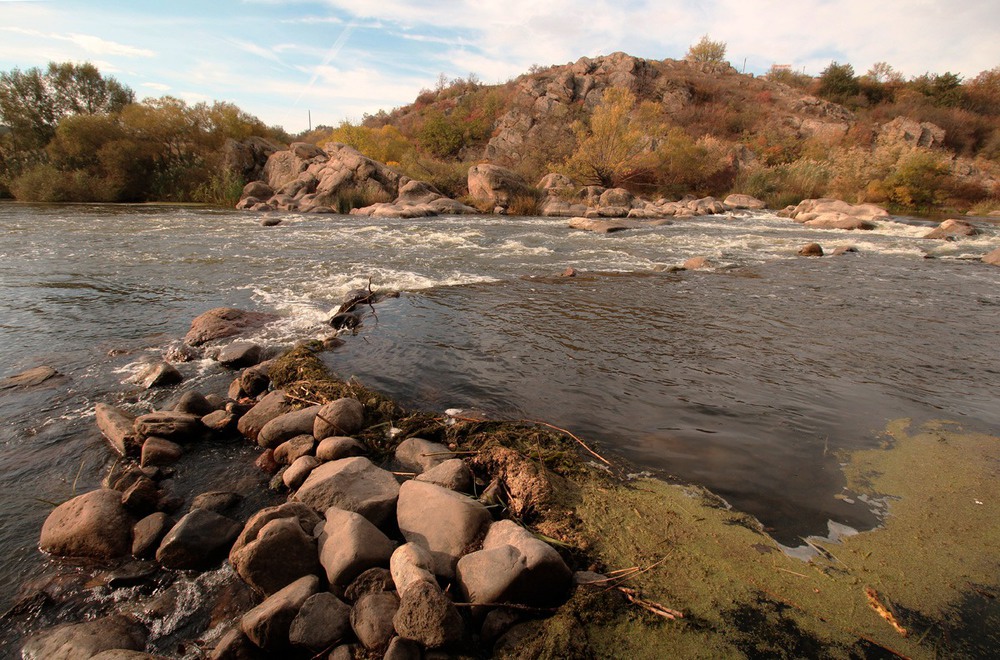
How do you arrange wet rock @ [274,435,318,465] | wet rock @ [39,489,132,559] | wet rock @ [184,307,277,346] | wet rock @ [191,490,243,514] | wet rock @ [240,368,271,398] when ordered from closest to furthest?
wet rock @ [39,489,132,559], wet rock @ [191,490,243,514], wet rock @ [274,435,318,465], wet rock @ [240,368,271,398], wet rock @ [184,307,277,346]

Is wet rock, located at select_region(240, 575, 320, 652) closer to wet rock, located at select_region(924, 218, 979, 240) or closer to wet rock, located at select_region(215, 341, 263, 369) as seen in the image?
wet rock, located at select_region(215, 341, 263, 369)

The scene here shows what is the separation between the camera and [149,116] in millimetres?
34625

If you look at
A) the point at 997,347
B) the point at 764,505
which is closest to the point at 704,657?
the point at 764,505

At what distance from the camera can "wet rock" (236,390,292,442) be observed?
13.2 feet

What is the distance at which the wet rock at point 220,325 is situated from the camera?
6.01m

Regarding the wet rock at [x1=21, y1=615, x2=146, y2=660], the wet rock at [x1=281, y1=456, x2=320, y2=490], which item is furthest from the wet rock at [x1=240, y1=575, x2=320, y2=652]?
the wet rock at [x1=281, y1=456, x2=320, y2=490]

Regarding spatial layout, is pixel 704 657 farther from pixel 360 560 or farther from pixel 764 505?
pixel 360 560

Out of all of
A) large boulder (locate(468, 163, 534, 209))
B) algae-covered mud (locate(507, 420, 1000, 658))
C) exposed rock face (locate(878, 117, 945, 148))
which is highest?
exposed rock face (locate(878, 117, 945, 148))

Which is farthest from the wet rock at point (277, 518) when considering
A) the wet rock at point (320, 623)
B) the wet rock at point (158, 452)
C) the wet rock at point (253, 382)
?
the wet rock at point (253, 382)

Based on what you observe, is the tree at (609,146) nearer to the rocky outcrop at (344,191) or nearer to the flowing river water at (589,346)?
the rocky outcrop at (344,191)

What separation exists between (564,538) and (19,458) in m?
4.20

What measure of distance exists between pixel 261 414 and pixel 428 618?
9.23 ft

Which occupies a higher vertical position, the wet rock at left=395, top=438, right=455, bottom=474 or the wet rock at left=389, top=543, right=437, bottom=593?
the wet rock at left=389, top=543, right=437, bottom=593

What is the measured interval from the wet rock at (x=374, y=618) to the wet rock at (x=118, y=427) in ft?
8.89
